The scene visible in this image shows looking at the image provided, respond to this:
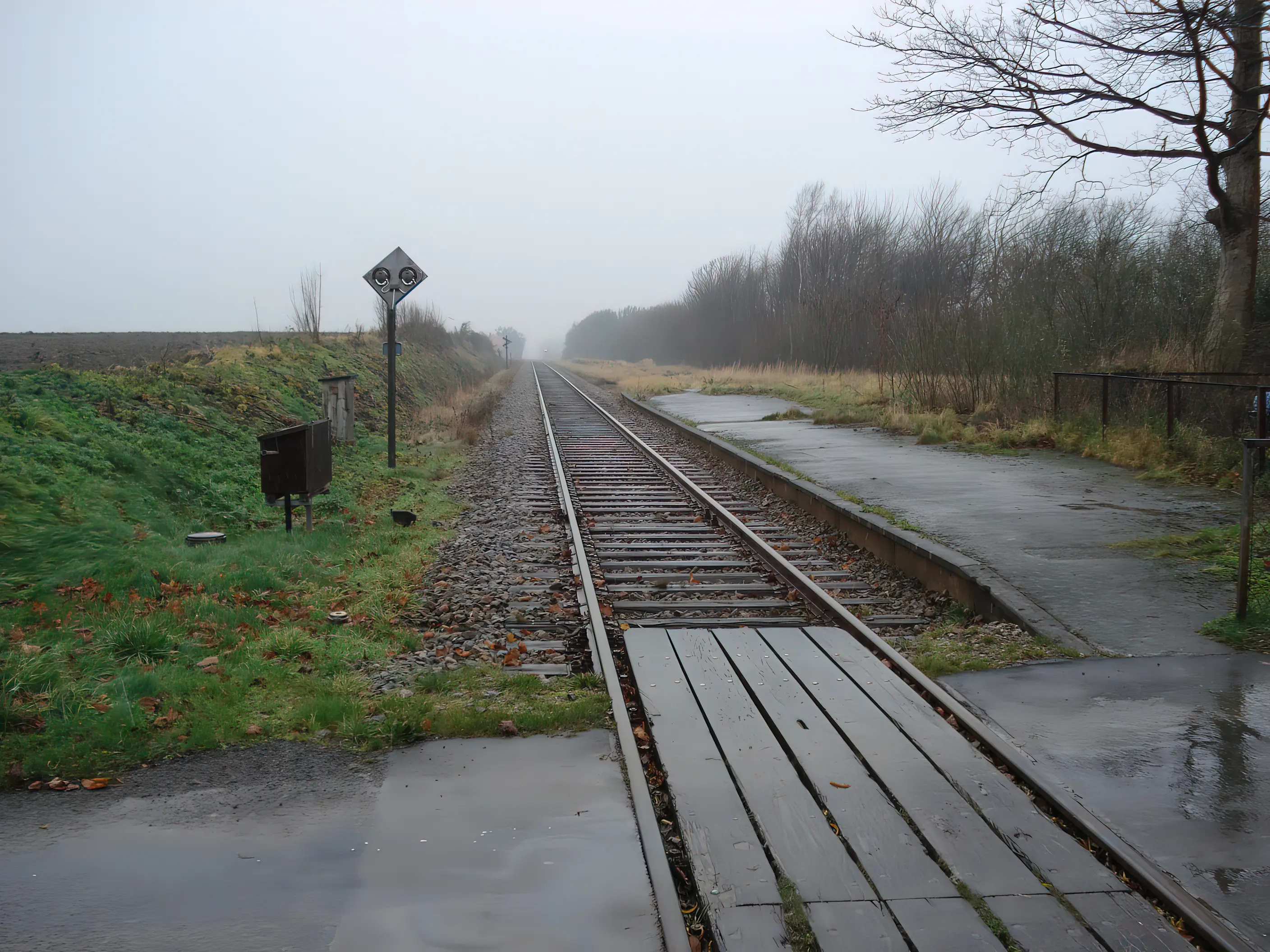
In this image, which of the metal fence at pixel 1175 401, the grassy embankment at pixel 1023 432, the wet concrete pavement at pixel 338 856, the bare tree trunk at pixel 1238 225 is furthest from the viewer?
the bare tree trunk at pixel 1238 225

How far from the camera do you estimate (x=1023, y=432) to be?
15.1 meters

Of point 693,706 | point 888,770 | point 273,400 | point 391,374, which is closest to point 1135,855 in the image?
point 888,770

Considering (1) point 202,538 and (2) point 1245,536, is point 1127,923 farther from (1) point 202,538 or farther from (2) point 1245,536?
(1) point 202,538

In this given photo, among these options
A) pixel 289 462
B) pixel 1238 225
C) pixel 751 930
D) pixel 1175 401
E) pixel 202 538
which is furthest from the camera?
pixel 1238 225

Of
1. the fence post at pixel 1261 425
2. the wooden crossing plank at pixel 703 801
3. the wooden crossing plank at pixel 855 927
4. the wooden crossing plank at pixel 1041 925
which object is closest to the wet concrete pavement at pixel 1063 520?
the fence post at pixel 1261 425

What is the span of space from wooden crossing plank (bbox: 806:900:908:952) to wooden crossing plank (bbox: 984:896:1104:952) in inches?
13.8

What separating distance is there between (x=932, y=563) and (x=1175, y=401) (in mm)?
8216

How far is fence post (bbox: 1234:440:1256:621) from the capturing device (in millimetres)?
5242

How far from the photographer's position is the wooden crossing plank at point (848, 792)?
2.94m

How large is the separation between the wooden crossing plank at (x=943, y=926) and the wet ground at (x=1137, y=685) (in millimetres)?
768

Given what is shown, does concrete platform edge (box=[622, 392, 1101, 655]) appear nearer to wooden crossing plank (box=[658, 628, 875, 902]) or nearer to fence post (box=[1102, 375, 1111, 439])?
wooden crossing plank (box=[658, 628, 875, 902])

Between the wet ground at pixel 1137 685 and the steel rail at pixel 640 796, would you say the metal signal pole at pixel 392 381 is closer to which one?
the wet ground at pixel 1137 685

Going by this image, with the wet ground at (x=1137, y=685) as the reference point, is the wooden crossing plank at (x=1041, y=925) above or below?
below

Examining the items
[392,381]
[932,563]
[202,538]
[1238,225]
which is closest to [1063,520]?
[932,563]
